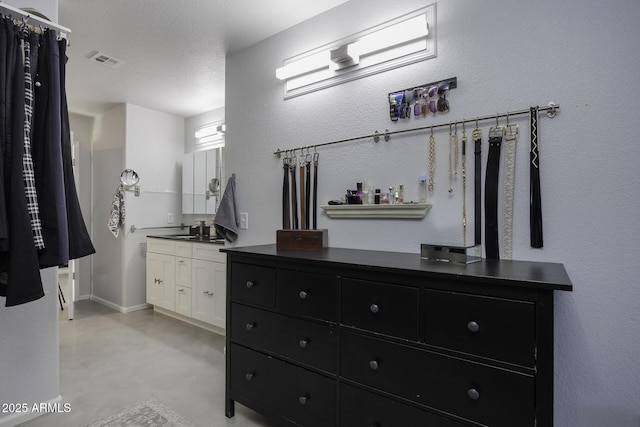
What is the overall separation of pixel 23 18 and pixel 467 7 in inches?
82.3

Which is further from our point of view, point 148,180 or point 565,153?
point 148,180

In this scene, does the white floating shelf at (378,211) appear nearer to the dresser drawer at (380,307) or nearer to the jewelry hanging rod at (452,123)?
the jewelry hanging rod at (452,123)

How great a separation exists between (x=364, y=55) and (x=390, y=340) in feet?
5.19

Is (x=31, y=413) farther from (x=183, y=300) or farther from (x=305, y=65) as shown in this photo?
(x=305, y=65)

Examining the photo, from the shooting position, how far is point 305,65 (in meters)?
2.10

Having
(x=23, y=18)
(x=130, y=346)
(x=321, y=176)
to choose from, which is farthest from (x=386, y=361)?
(x=130, y=346)

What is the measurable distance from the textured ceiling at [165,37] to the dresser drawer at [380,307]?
177 cm

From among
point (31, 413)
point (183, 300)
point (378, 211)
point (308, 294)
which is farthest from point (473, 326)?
point (183, 300)

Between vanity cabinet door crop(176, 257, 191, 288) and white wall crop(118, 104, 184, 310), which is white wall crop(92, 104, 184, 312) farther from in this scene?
vanity cabinet door crop(176, 257, 191, 288)

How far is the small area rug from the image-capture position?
5.75 feet

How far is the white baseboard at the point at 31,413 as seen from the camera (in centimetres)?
173

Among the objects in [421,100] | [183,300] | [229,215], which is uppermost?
[421,100]

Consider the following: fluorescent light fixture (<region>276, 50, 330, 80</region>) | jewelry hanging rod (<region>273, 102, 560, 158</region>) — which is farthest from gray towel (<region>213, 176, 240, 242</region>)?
fluorescent light fixture (<region>276, 50, 330, 80</region>)

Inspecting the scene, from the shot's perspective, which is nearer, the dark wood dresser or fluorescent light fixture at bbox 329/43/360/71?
the dark wood dresser
